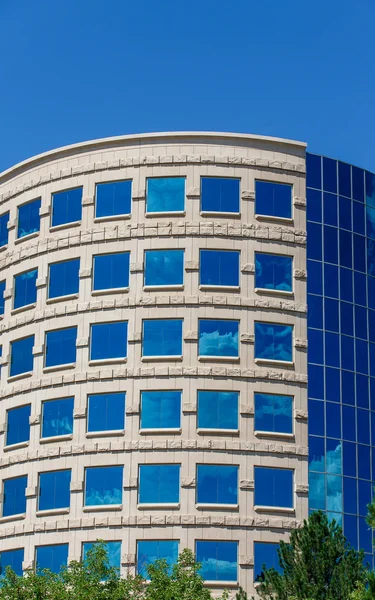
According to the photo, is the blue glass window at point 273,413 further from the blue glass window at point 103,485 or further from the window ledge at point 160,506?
the blue glass window at point 103,485

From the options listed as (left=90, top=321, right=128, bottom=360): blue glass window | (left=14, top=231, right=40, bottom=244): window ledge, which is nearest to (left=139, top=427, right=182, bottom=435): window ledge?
(left=90, top=321, right=128, bottom=360): blue glass window

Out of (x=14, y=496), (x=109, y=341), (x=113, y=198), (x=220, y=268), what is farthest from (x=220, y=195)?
(x=14, y=496)

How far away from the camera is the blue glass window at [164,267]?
58031 mm

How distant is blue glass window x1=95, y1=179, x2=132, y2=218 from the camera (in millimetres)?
59656

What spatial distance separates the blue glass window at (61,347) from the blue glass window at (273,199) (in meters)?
10.8

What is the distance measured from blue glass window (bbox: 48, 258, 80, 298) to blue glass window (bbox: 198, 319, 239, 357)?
267 inches

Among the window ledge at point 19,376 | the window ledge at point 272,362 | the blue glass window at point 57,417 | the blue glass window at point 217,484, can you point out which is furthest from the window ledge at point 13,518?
the window ledge at point 272,362

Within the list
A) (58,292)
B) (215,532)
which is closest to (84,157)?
(58,292)

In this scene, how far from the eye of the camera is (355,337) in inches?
2338

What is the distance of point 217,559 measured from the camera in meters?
54.3

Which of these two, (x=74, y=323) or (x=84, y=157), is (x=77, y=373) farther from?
(x=84, y=157)

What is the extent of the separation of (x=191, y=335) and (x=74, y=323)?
5.88m

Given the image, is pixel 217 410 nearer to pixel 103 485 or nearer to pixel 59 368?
pixel 103 485

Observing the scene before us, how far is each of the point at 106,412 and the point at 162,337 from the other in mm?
4344
